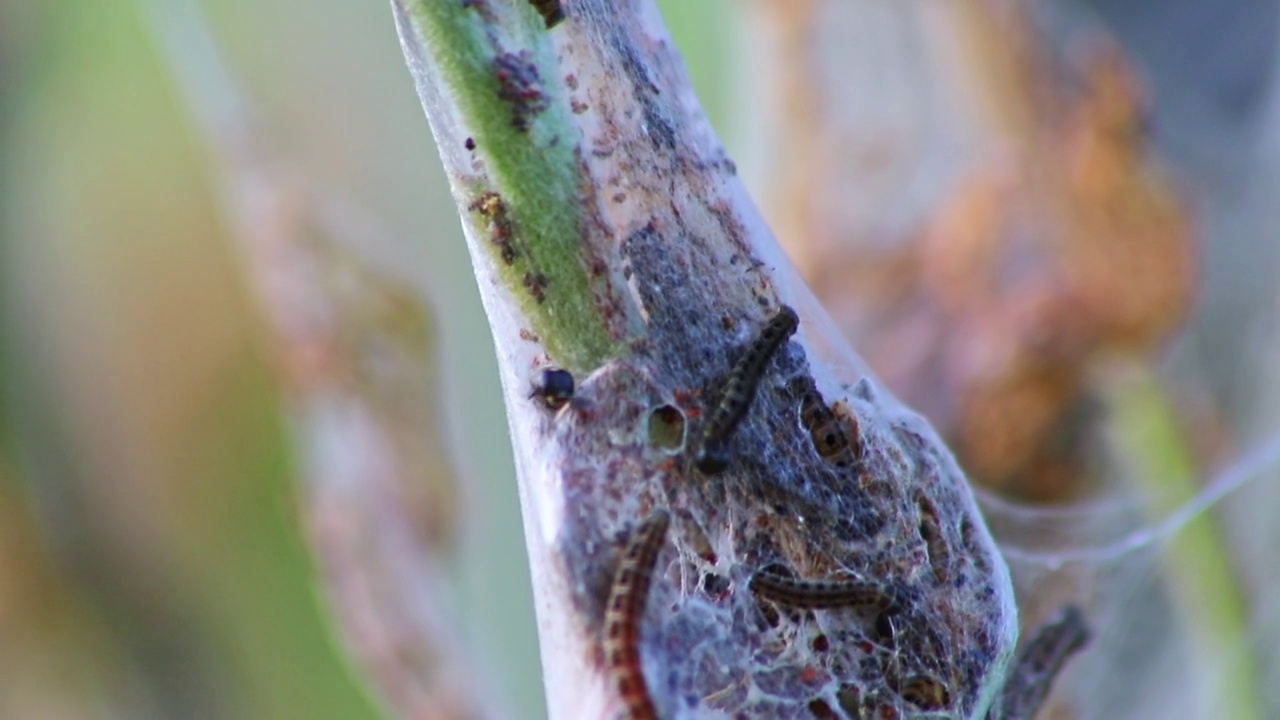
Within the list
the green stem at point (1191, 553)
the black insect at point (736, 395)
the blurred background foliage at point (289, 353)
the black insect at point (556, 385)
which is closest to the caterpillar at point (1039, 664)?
the black insect at point (736, 395)

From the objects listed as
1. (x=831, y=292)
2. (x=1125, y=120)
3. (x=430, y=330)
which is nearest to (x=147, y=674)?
(x=430, y=330)

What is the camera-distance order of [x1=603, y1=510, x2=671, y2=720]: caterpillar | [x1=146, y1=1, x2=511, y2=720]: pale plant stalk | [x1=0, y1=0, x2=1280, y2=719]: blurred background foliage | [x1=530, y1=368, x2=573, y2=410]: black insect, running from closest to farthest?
[x1=603, y1=510, x2=671, y2=720]: caterpillar
[x1=530, y1=368, x2=573, y2=410]: black insect
[x1=146, y1=1, x2=511, y2=720]: pale plant stalk
[x1=0, y1=0, x2=1280, y2=719]: blurred background foliage

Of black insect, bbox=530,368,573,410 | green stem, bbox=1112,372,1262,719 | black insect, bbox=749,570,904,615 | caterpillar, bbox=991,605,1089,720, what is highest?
black insect, bbox=530,368,573,410

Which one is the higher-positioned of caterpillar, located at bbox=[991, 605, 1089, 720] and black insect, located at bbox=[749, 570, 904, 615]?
black insect, located at bbox=[749, 570, 904, 615]

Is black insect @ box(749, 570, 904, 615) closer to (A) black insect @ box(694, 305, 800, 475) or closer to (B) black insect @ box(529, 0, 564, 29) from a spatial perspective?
(A) black insect @ box(694, 305, 800, 475)

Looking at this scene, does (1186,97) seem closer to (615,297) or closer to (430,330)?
(430,330)

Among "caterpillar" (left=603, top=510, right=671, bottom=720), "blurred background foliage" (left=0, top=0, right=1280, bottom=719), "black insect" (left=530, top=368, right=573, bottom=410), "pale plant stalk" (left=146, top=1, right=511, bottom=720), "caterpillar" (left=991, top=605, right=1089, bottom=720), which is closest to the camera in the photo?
"caterpillar" (left=603, top=510, right=671, bottom=720)

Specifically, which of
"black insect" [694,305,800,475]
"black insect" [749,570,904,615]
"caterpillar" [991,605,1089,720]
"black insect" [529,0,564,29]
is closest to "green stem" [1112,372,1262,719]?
"caterpillar" [991,605,1089,720]

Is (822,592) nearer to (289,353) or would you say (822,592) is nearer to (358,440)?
(358,440)
